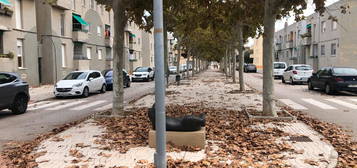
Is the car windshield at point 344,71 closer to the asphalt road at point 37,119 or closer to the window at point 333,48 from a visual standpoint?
the asphalt road at point 37,119

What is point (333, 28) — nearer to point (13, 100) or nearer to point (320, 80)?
point (320, 80)

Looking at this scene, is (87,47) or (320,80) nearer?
(320,80)

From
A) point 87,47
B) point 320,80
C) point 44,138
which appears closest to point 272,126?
point 44,138

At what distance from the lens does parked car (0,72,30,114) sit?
1109cm

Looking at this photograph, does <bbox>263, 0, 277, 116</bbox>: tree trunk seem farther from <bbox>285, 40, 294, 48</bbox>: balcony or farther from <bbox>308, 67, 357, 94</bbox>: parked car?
<bbox>285, 40, 294, 48</bbox>: balcony

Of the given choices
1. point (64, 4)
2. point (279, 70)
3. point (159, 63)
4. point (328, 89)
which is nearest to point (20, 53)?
point (64, 4)

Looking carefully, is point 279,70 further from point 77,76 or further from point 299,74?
point 77,76

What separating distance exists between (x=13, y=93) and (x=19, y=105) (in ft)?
2.03

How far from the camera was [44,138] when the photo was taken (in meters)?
7.63

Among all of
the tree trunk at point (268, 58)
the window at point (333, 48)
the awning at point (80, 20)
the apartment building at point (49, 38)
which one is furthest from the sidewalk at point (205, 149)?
the window at point (333, 48)

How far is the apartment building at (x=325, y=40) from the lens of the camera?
35.2m

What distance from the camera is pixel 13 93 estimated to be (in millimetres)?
11555

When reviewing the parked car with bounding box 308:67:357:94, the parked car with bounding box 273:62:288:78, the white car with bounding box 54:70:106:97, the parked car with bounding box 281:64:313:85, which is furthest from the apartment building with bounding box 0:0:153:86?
the parked car with bounding box 273:62:288:78

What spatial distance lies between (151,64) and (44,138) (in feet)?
180
